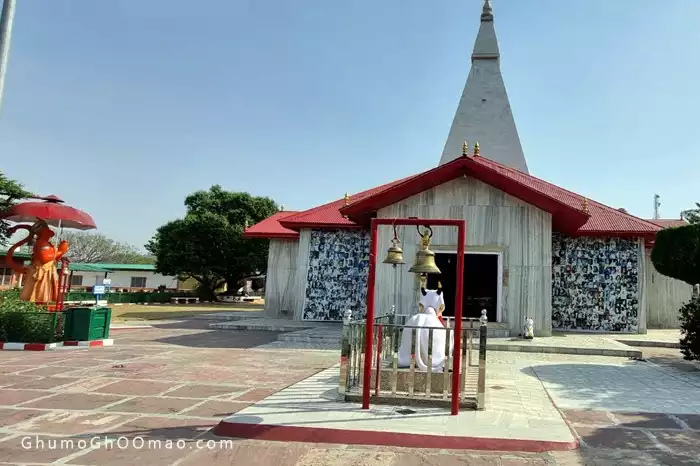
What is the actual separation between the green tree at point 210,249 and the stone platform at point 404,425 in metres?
29.3

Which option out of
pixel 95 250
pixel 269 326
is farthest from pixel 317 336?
pixel 95 250

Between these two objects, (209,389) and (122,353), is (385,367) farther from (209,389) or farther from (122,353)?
(122,353)

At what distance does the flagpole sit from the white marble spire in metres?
19.4

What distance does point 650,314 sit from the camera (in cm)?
1808

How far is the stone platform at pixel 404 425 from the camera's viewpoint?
4520 millimetres

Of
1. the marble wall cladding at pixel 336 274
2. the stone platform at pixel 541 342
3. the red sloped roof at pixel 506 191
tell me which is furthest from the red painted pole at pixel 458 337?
A: the marble wall cladding at pixel 336 274

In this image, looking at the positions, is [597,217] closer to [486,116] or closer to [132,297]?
[486,116]

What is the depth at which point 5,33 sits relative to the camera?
5445 millimetres

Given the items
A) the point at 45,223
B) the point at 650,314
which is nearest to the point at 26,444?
the point at 45,223

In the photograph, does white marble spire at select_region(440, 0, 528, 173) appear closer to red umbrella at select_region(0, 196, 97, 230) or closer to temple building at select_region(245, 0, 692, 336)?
temple building at select_region(245, 0, 692, 336)

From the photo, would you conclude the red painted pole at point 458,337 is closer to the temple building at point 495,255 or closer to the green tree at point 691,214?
the temple building at point 495,255

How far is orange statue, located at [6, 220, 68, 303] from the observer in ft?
39.3

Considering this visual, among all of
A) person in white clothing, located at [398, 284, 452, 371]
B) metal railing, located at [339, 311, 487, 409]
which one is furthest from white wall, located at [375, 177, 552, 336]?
metal railing, located at [339, 311, 487, 409]

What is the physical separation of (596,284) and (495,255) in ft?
12.8
